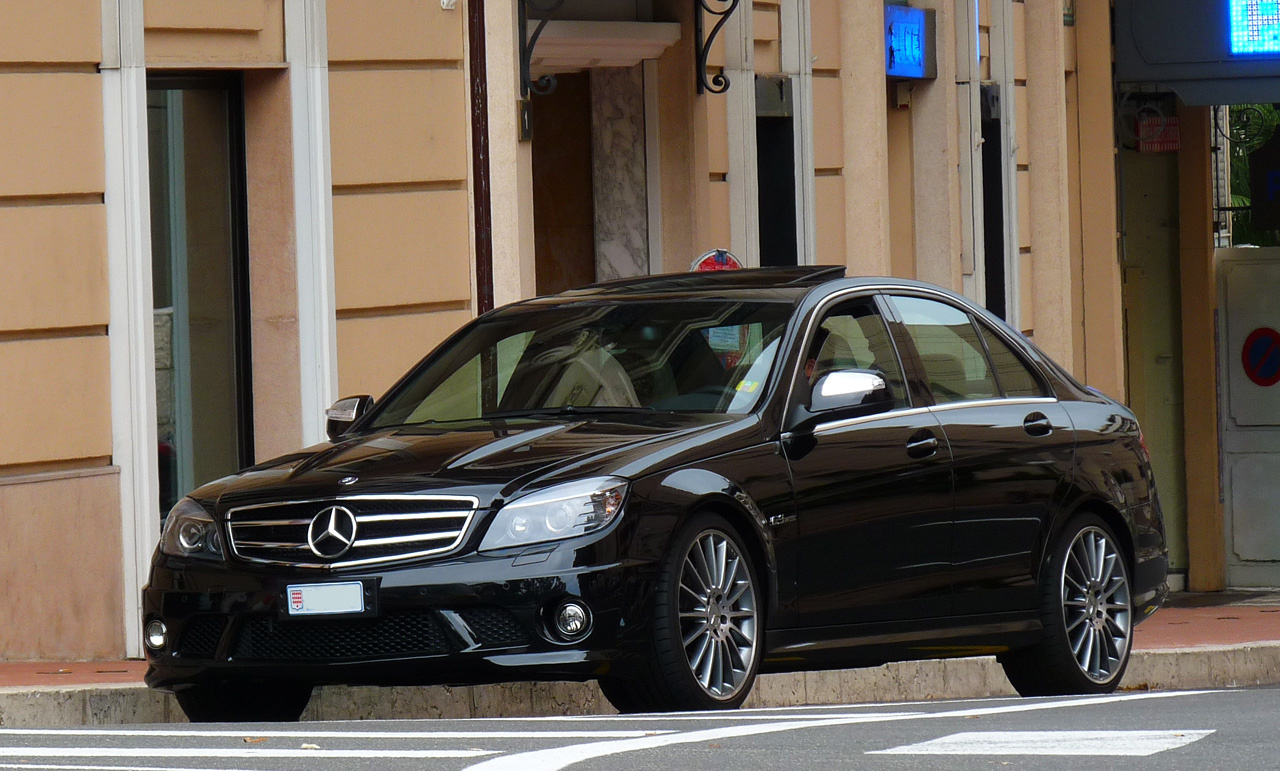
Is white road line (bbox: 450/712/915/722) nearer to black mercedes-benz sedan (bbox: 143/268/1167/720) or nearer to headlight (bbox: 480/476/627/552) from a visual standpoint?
black mercedes-benz sedan (bbox: 143/268/1167/720)

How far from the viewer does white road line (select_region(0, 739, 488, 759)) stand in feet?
19.6

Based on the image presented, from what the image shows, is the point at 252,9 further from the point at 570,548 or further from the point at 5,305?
the point at 570,548

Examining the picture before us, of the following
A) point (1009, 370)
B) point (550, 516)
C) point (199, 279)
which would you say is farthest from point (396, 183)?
point (550, 516)

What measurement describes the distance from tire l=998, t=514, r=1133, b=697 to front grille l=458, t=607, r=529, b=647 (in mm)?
2730

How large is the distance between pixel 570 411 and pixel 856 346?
44.3 inches

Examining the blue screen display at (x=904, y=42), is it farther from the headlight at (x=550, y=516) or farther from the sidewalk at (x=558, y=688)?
the headlight at (x=550, y=516)

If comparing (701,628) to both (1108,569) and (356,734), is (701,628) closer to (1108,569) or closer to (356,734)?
(356,734)

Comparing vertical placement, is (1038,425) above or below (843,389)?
below

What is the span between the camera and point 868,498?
8.00 meters

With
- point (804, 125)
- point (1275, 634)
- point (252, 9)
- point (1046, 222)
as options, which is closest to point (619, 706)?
point (252, 9)

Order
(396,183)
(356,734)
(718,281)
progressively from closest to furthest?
(356,734), (718,281), (396,183)

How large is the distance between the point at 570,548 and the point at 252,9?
5472mm

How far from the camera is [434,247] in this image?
12.4 metres

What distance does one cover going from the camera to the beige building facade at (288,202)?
10.5m
